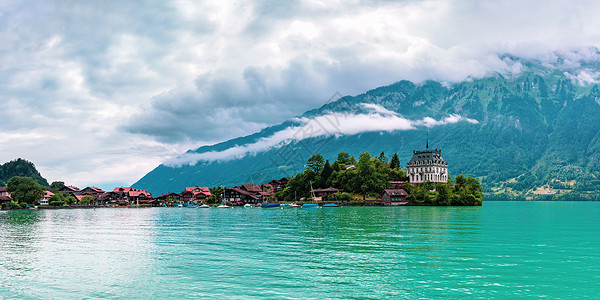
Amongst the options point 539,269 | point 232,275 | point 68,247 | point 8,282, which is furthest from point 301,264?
point 68,247

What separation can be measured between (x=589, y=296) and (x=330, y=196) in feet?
520

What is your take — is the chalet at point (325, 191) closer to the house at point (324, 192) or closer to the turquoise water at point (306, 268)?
the house at point (324, 192)

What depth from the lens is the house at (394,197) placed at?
554 feet

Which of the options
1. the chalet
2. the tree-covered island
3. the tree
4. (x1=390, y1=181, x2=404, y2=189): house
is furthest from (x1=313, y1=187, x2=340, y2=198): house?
the tree

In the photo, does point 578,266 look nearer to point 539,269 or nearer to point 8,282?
point 539,269

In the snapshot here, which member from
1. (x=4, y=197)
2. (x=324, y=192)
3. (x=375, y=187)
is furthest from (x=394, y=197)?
(x=4, y=197)

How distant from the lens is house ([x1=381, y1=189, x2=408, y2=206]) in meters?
169

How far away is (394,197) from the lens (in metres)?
171

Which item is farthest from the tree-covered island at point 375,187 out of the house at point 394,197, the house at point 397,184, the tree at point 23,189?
the tree at point 23,189

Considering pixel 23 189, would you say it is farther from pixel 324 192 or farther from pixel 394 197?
pixel 394 197

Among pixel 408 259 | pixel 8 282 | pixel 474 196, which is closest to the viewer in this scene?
pixel 8 282

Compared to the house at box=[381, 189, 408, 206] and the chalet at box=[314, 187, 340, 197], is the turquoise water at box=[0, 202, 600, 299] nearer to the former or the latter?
the house at box=[381, 189, 408, 206]

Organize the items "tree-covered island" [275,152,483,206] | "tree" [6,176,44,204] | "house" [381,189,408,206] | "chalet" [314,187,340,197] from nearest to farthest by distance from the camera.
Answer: "tree-covered island" [275,152,483,206]
"house" [381,189,408,206]
"tree" [6,176,44,204]
"chalet" [314,187,340,197]

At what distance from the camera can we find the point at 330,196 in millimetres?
181125
